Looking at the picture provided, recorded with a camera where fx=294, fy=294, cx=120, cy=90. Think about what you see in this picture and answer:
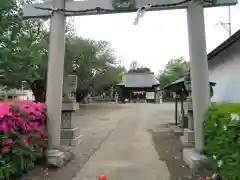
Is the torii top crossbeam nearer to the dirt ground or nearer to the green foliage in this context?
the green foliage

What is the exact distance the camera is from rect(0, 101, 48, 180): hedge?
15.8 ft

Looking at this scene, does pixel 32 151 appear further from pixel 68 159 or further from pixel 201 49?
pixel 201 49

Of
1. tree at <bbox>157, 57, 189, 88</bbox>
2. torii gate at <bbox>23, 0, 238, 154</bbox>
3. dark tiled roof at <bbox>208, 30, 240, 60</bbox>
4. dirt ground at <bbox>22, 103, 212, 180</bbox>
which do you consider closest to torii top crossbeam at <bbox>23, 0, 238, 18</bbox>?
torii gate at <bbox>23, 0, 238, 154</bbox>

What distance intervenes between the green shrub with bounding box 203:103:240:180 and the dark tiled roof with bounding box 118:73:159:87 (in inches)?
1673

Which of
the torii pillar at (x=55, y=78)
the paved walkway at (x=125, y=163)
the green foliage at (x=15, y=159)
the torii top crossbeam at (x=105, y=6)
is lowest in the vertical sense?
the paved walkway at (x=125, y=163)

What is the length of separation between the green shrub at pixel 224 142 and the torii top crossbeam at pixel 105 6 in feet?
8.93

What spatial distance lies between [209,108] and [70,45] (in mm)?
20293

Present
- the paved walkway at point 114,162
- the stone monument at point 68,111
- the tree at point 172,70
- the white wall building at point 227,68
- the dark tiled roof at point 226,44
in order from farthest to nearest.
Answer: the tree at point 172,70 → the stone monument at point 68,111 → the white wall building at point 227,68 → the dark tiled roof at point 226,44 → the paved walkway at point 114,162

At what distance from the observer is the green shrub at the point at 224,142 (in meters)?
3.97

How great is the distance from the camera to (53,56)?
7141 mm

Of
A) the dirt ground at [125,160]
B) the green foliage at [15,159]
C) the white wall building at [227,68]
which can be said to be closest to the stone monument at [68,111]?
the dirt ground at [125,160]

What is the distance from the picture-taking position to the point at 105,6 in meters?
7.21

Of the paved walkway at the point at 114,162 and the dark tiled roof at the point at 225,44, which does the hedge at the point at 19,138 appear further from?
the dark tiled roof at the point at 225,44

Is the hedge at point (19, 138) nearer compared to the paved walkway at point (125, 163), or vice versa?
the hedge at point (19, 138)
